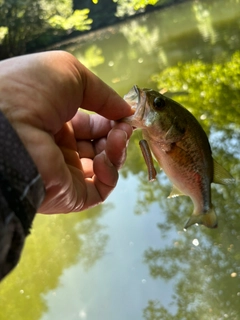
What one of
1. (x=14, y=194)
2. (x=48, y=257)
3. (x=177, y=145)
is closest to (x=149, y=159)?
(x=177, y=145)

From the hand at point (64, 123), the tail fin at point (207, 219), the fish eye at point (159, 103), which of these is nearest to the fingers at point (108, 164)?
the hand at point (64, 123)

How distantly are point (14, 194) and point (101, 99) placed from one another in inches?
32.6

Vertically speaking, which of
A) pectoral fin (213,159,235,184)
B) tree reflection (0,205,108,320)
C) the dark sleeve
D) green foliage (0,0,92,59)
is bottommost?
green foliage (0,0,92,59)

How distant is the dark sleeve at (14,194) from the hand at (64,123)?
0.43ft

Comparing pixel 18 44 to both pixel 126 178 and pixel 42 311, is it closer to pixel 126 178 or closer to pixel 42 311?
pixel 126 178

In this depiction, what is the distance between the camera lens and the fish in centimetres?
184

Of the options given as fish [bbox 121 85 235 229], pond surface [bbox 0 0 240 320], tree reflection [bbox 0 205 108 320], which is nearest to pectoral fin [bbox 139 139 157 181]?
fish [bbox 121 85 235 229]

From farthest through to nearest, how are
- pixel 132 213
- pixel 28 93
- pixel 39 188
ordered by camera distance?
1. pixel 132 213
2. pixel 28 93
3. pixel 39 188

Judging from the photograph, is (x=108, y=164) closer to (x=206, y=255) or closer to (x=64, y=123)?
(x=64, y=123)

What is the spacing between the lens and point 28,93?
4.60 feet

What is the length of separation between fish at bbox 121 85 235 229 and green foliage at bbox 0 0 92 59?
64.0 ft

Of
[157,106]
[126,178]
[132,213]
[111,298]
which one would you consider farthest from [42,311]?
[157,106]

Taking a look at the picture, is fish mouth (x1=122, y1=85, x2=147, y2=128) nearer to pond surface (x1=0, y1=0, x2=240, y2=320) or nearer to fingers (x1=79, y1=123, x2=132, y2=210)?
fingers (x1=79, y1=123, x2=132, y2=210)

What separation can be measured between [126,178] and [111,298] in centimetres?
213
